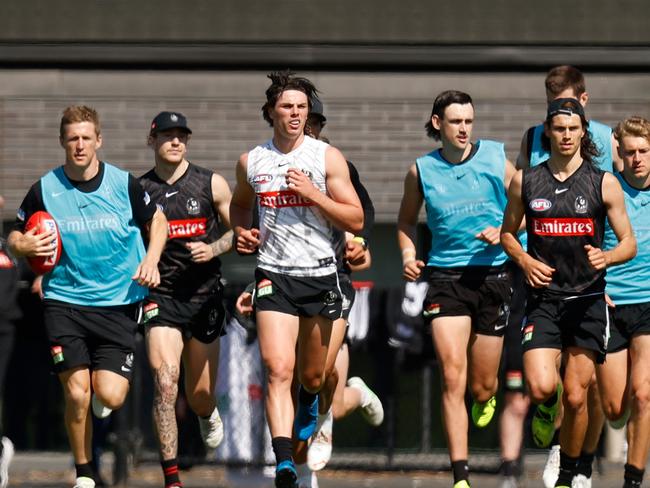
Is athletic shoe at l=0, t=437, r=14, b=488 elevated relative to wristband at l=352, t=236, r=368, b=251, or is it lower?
lower

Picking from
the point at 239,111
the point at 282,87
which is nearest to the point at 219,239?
the point at 282,87

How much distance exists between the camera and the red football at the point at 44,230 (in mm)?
9961

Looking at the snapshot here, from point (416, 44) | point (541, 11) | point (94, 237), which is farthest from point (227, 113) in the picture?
point (94, 237)

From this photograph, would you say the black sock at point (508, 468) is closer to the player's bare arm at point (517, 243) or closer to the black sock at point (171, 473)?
the player's bare arm at point (517, 243)

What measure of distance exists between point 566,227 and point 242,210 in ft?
6.74

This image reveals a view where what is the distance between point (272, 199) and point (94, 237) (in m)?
1.37

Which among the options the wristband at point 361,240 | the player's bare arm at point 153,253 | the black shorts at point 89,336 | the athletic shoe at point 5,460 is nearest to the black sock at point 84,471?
the black shorts at point 89,336

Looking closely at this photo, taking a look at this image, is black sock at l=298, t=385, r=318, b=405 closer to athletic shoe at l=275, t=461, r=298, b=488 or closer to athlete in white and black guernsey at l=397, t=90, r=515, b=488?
athlete in white and black guernsey at l=397, t=90, r=515, b=488

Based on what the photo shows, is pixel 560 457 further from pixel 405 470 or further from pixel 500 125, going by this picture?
pixel 500 125

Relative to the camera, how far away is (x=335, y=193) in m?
9.47

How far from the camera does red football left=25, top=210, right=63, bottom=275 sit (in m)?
9.96

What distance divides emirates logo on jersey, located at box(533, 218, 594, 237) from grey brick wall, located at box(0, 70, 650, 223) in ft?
16.9

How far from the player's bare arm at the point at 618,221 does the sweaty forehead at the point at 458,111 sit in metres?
1.15

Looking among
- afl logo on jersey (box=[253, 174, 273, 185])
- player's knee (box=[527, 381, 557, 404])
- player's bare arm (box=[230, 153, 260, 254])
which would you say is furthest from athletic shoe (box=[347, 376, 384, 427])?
afl logo on jersey (box=[253, 174, 273, 185])
